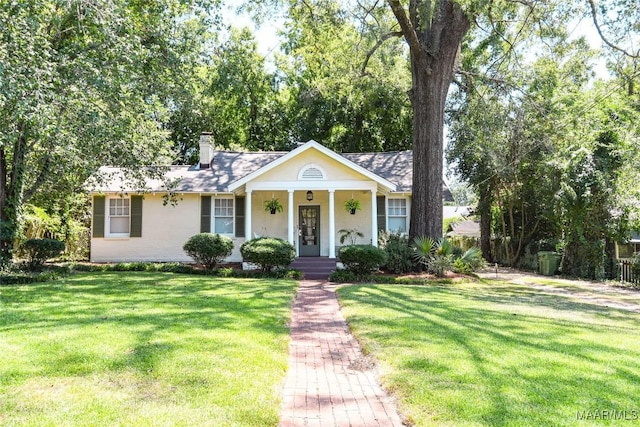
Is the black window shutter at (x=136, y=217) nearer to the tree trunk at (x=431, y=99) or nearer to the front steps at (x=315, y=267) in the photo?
the front steps at (x=315, y=267)

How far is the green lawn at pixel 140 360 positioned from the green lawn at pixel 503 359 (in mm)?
1363

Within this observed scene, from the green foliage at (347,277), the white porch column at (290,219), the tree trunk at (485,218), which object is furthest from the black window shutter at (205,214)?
the tree trunk at (485,218)

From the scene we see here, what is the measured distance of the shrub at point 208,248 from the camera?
15.4m

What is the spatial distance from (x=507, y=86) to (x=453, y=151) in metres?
6.81

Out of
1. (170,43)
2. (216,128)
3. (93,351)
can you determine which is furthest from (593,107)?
(216,128)

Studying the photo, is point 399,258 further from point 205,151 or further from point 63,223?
point 63,223

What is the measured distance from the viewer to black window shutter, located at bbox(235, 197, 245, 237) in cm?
1878

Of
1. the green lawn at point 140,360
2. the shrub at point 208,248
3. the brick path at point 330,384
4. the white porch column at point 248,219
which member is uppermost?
the white porch column at point 248,219

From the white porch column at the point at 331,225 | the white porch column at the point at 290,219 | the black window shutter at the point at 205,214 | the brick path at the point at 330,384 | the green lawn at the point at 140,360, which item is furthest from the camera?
the black window shutter at the point at 205,214

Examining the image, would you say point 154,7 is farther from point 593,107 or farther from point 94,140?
point 593,107

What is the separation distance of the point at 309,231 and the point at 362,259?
508cm

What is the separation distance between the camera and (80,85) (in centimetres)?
928

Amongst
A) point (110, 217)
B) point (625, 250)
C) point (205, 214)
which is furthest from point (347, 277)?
point (625, 250)

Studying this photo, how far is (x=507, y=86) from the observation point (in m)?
17.9
